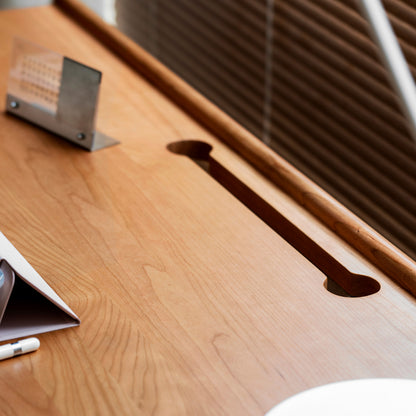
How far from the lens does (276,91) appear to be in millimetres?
2271

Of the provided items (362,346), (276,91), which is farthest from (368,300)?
(276,91)

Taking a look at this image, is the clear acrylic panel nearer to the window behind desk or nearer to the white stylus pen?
the white stylus pen

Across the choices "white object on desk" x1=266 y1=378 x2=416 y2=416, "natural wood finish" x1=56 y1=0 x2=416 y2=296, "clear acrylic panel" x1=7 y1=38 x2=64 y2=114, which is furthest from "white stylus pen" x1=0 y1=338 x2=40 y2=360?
"clear acrylic panel" x1=7 y1=38 x2=64 y2=114

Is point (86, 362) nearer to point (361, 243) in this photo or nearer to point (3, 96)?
point (361, 243)

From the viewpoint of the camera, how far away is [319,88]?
2.02 meters

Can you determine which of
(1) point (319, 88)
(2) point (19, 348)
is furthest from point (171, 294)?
(1) point (319, 88)

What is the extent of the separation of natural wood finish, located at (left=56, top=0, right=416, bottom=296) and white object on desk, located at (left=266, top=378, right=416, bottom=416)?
218 mm

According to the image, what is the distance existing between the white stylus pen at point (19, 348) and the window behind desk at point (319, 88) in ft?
3.77

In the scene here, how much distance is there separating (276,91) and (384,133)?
573 mm

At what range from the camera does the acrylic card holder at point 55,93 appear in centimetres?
123

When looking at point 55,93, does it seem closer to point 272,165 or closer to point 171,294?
point 272,165

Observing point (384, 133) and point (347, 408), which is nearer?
point (347, 408)

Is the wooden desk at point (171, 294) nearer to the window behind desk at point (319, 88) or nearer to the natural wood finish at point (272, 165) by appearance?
the natural wood finish at point (272, 165)

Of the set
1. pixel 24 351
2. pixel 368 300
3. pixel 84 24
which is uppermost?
pixel 84 24
